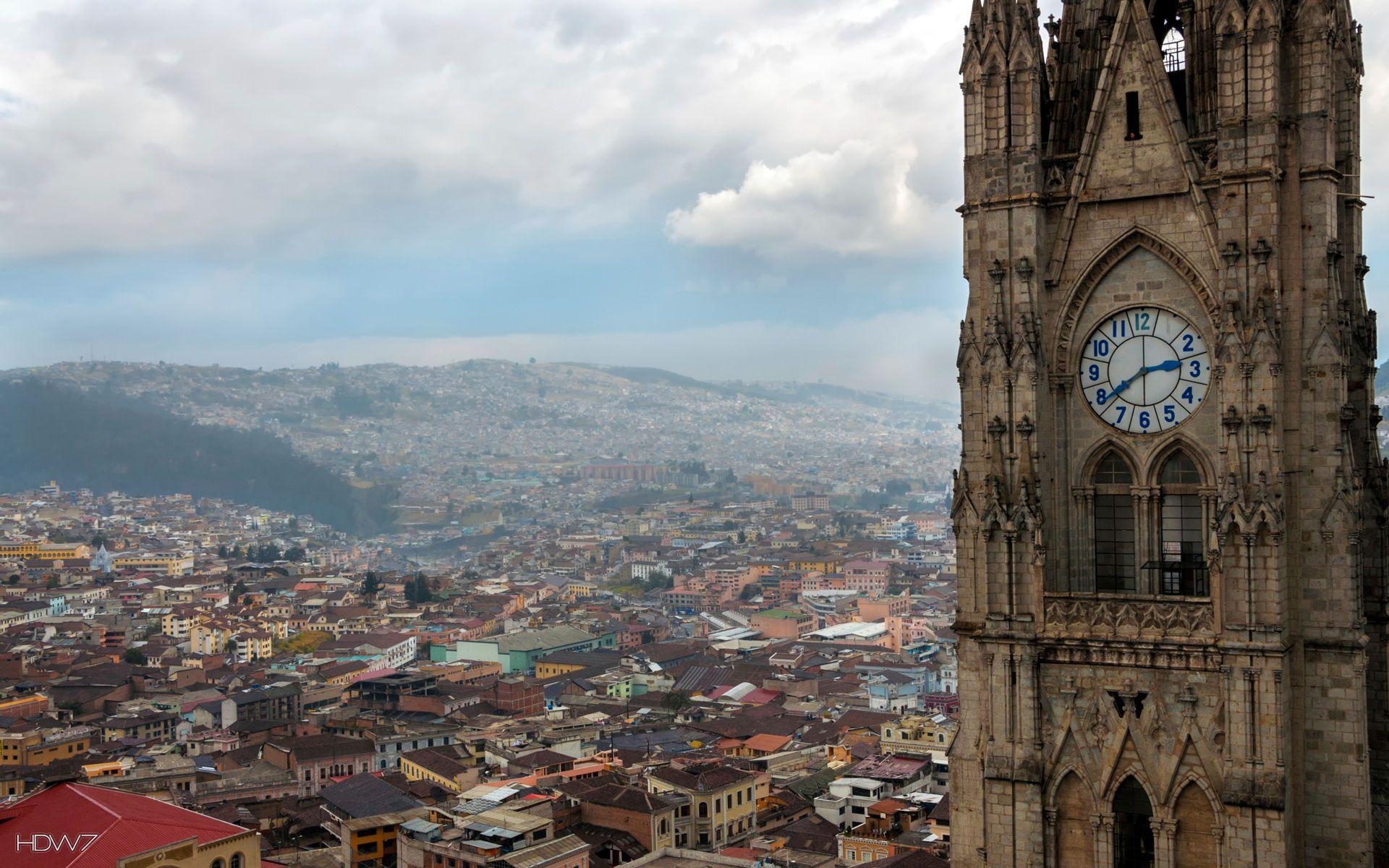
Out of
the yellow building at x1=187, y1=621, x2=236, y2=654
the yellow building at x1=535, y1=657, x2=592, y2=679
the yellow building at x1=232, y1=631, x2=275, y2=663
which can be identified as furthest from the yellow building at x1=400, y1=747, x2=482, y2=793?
the yellow building at x1=187, y1=621, x2=236, y2=654

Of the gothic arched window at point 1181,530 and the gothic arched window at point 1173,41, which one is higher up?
the gothic arched window at point 1173,41

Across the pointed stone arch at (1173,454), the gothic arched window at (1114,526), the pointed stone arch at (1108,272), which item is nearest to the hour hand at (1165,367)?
the pointed stone arch at (1108,272)

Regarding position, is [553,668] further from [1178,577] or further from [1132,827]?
[1178,577]

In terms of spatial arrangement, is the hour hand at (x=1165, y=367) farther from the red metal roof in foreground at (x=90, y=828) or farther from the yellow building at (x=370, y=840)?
the yellow building at (x=370, y=840)

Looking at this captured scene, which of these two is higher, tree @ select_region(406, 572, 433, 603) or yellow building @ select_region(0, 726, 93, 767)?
tree @ select_region(406, 572, 433, 603)

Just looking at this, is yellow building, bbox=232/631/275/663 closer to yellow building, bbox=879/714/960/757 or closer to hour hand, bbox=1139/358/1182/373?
yellow building, bbox=879/714/960/757

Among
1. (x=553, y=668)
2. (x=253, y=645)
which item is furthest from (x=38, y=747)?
(x=253, y=645)
